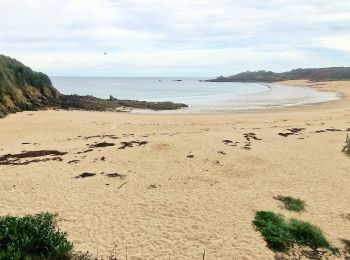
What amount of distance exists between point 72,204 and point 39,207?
A: 1283mm

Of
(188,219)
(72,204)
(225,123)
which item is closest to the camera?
(188,219)

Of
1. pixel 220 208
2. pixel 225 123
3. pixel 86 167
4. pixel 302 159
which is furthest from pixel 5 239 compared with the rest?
pixel 225 123

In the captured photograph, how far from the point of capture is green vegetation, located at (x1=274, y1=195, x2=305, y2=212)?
53.4ft

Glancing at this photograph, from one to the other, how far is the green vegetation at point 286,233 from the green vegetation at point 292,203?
48.5 inches

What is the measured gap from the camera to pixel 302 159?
2325cm

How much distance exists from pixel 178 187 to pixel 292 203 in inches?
204

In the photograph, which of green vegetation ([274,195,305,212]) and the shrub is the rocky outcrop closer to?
green vegetation ([274,195,305,212])

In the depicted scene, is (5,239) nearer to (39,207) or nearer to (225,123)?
(39,207)

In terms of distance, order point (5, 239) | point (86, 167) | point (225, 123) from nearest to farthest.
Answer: point (5, 239), point (86, 167), point (225, 123)

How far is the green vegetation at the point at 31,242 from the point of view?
11016 mm

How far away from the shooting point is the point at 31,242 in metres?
11.5

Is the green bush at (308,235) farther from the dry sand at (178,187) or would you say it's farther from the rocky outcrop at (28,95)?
the rocky outcrop at (28,95)

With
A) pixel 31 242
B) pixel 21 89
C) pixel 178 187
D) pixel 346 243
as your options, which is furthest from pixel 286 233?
pixel 21 89

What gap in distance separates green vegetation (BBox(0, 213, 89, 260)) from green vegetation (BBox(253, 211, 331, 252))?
6.39m
